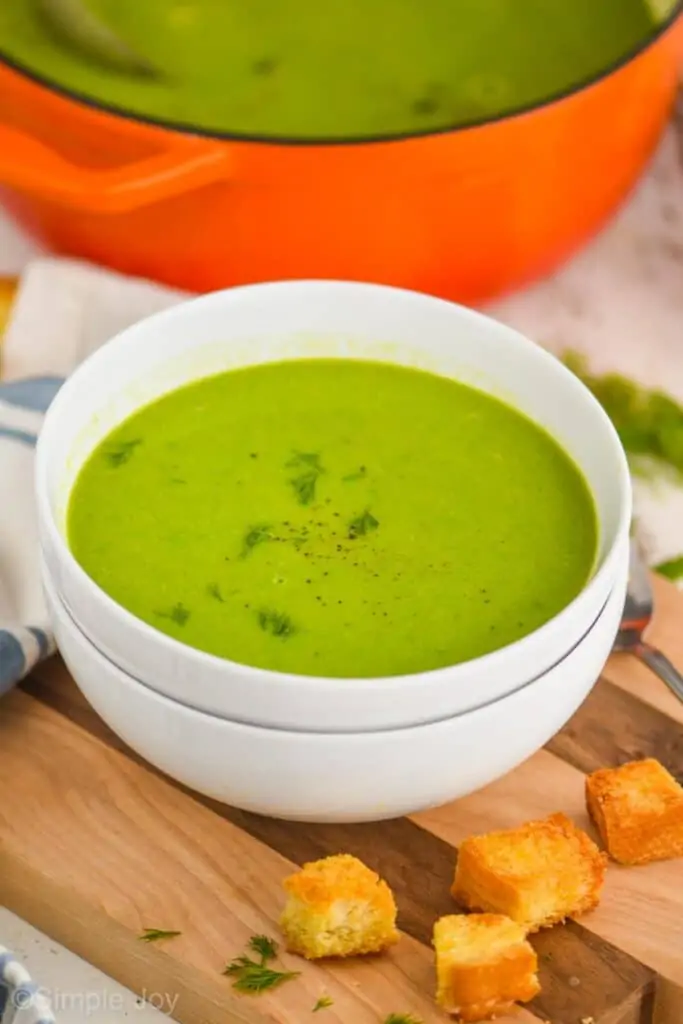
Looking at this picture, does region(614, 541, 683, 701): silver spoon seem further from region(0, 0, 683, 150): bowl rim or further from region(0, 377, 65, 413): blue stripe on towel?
region(0, 377, 65, 413): blue stripe on towel

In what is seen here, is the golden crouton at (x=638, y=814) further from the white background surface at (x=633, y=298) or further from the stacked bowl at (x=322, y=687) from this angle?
the white background surface at (x=633, y=298)

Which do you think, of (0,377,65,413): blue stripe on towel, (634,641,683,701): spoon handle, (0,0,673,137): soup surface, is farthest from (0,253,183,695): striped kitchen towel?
(634,641,683,701): spoon handle

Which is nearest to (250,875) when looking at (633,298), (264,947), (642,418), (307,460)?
(264,947)

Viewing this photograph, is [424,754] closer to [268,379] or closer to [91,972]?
[91,972]

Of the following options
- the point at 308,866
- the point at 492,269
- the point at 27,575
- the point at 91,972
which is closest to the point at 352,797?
the point at 308,866

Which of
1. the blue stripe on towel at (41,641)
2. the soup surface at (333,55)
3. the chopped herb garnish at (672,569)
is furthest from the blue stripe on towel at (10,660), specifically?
the soup surface at (333,55)
